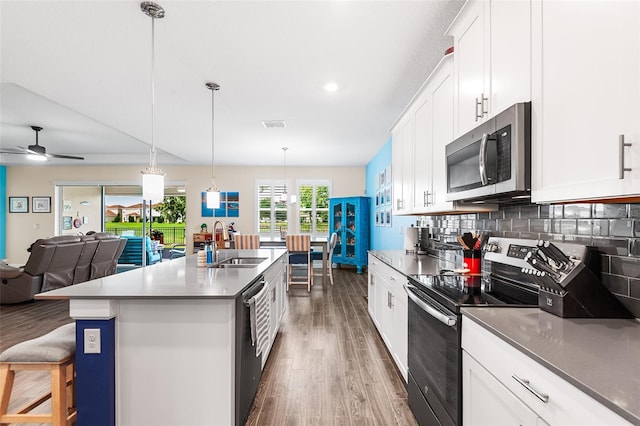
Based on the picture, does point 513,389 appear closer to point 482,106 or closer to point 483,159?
point 483,159

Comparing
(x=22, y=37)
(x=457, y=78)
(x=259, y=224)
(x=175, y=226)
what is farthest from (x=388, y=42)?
(x=175, y=226)

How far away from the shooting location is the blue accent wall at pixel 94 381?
1.67m

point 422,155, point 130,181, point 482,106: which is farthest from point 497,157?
point 130,181

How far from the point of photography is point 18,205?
8148 mm

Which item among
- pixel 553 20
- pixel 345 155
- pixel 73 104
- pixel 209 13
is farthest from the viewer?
pixel 345 155

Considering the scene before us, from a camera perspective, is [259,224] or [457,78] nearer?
[457,78]

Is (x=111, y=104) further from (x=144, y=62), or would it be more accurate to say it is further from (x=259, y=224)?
(x=259, y=224)

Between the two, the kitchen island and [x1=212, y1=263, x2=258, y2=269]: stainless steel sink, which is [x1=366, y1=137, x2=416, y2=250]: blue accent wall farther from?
the kitchen island

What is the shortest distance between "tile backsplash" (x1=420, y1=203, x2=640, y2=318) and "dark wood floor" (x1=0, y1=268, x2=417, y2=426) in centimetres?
141

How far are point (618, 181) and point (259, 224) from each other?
7.71 meters

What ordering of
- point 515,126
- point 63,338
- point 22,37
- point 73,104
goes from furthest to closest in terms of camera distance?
point 73,104, point 22,37, point 63,338, point 515,126

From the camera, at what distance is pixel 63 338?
1.79 m

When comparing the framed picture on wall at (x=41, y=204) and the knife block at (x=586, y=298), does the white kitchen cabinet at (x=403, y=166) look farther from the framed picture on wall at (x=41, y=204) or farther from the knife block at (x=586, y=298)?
the framed picture on wall at (x=41, y=204)

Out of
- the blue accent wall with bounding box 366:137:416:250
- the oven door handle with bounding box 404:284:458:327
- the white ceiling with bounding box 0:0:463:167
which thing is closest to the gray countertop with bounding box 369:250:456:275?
Result: the oven door handle with bounding box 404:284:458:327
